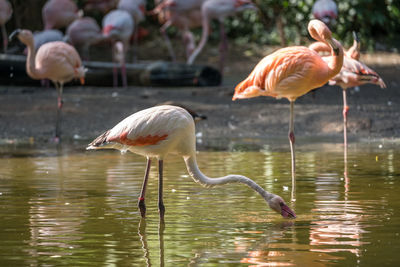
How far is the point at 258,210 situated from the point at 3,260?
1.81 m

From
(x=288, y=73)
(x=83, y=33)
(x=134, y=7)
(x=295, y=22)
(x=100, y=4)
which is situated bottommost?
(x=288, y=73)

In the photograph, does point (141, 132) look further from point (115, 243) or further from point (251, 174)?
point (251, 174)

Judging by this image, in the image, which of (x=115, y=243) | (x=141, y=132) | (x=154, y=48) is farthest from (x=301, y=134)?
(x=154, y=48)

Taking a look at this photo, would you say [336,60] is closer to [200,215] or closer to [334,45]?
[334,45]

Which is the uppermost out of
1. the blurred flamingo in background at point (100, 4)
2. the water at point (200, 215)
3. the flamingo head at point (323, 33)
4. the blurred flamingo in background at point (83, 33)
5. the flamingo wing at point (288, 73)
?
the blurred flamingo in background at point (100, 4)

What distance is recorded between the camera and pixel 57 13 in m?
13.8

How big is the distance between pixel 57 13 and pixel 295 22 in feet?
14.6

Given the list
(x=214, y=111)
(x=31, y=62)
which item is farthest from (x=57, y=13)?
(x=214, y=111)

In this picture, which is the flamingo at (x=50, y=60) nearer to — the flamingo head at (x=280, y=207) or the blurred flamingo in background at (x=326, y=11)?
the blurred flamingo in background at (x=326, y=11)

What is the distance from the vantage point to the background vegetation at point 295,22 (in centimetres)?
1402

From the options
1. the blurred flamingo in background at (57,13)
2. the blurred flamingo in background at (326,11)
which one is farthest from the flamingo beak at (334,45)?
the blurred flamingo in background at (57,13)

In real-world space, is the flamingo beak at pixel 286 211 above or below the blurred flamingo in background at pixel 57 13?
below

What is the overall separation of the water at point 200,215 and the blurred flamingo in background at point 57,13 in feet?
22.1

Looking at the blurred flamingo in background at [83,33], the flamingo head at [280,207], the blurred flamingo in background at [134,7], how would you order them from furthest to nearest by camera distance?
the blurred flamingo in background at [134,7], the blurred flamingo in background at [83,33], the flamingo head at [280,207]
